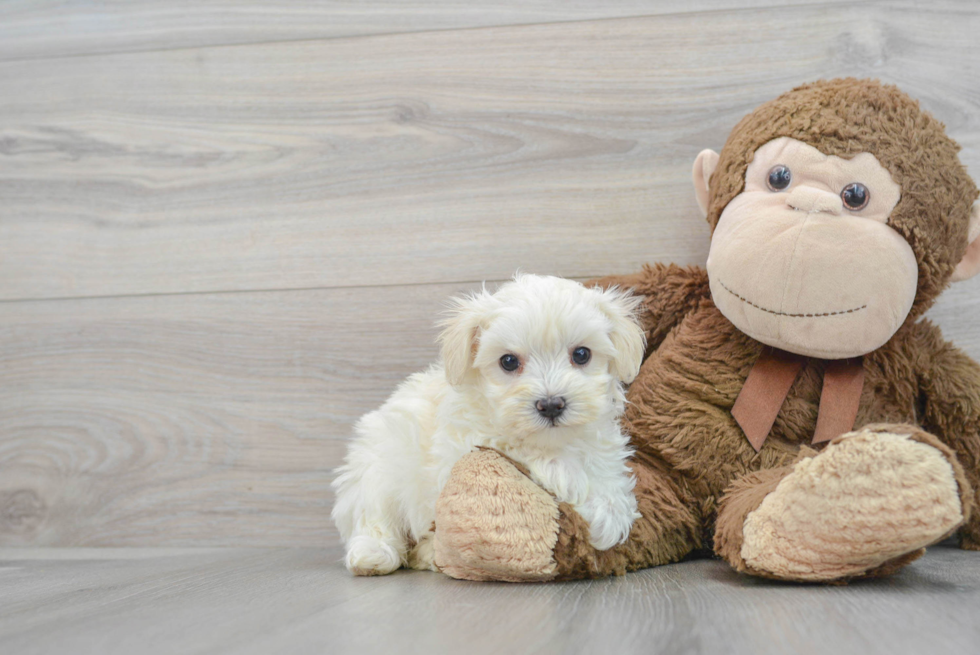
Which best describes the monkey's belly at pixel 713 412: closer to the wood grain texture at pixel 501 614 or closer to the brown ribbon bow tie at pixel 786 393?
the brown ribbon bow tie at pixel 786 393

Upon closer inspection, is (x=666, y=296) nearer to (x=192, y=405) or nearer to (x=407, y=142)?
(x=407, y=142)

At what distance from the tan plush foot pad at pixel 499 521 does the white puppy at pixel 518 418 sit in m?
0.04

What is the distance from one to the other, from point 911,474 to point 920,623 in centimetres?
12

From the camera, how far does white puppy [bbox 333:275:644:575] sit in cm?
79

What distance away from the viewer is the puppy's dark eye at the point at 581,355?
82cm

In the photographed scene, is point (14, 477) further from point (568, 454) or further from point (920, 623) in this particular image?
point (920, 623)

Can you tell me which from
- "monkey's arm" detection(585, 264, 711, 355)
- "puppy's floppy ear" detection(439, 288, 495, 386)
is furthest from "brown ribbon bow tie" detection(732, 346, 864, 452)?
"puppy's floppy ear" detection(439, 288, 495, 386)

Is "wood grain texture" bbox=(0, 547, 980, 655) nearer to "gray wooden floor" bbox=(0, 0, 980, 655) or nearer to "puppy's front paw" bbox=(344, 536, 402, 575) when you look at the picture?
"puppy's front paw" bbox=(344, 536, 402, 575)

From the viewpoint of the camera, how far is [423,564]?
91 centimetres

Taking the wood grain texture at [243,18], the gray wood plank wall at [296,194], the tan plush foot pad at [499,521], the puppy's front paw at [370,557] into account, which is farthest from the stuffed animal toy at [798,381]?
the wood grain texture at [243,18]

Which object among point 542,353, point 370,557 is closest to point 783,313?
point 542,353

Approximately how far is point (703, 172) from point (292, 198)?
0.66 metres

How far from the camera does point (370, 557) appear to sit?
0.88m

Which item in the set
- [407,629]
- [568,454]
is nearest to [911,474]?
[568,454]
